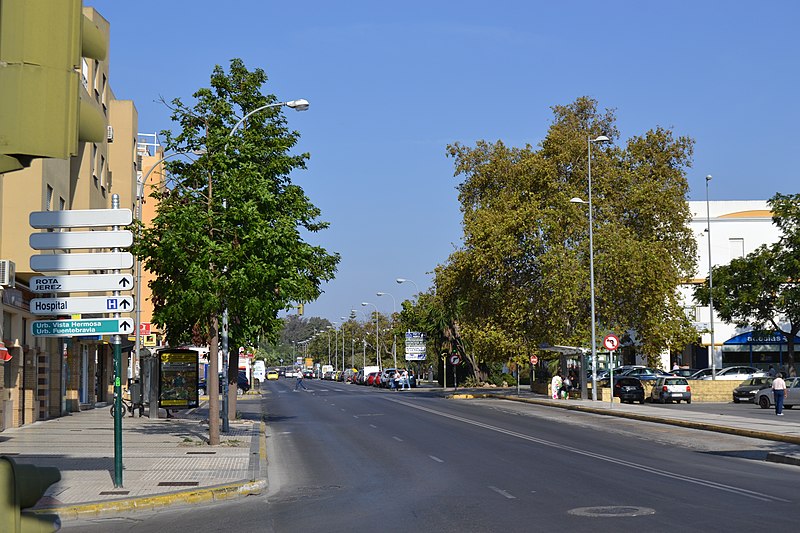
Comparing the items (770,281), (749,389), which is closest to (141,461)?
(749,389)

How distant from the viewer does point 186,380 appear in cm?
3569

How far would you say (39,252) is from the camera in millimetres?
27719

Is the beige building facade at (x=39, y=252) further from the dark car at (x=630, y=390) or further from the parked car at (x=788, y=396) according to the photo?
the parked car at (x=788, y=396)

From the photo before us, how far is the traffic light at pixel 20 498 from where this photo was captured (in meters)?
2.29

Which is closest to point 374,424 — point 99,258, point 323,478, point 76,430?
point 76,430

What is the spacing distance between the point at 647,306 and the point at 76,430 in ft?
110

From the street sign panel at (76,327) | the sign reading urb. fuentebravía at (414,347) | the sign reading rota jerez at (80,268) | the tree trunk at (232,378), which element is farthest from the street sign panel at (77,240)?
the sign reading urb. fuentebravía at (414,347)

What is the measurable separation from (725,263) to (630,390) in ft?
116

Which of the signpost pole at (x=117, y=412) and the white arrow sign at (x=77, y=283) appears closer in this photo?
the white arrow sign at (x=77, y=283)

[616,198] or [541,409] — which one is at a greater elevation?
[616,198]

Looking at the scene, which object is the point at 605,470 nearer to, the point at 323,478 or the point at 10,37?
the point at 323,478

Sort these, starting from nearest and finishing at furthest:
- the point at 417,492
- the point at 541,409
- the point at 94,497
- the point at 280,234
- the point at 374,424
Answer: the point at 94,497
the point at 417,492
the point at 280,234
the point at 374,424
the point at 541,409

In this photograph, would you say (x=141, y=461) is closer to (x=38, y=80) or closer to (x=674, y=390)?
(x=38, y=80)

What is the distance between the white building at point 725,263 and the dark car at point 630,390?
23.2 meters
